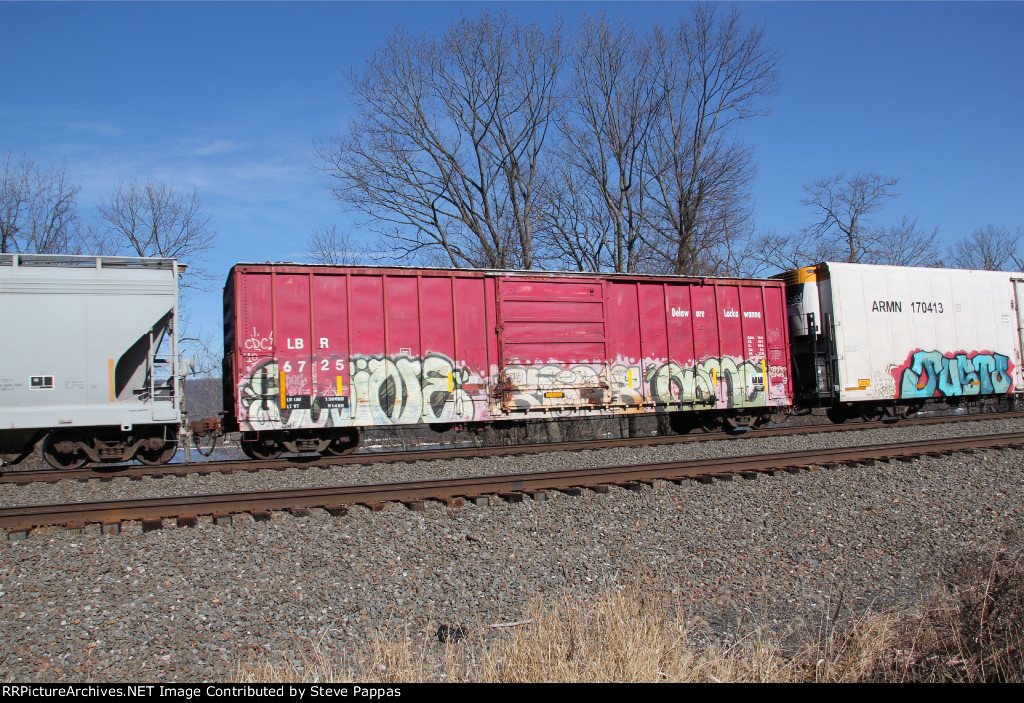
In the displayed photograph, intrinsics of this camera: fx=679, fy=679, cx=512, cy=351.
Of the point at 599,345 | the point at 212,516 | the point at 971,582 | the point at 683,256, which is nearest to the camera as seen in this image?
the point at 971,582

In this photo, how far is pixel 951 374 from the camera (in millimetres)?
16031

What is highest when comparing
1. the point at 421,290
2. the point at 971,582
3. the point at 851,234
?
the point at 851,234

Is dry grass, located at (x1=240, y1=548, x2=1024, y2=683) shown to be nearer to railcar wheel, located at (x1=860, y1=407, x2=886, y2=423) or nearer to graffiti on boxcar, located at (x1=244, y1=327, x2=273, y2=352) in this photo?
graffiti on boxcar, located at (x1=244, y1=327, x2=273, y2=352)

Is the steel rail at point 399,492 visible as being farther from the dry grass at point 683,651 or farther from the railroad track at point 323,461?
the dry grass at point 683,651

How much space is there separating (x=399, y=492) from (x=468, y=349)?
490cm

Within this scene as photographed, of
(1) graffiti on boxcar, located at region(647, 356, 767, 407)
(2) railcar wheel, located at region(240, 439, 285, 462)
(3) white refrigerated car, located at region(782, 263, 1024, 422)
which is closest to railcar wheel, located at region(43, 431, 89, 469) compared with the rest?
(2) railcar wheel, located at region(240, 439, 285, 462)

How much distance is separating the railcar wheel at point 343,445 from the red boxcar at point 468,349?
40mm

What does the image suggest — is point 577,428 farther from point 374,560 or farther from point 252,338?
point 374,560

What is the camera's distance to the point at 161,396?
10438 millimetres

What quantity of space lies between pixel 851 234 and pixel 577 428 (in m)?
23.2

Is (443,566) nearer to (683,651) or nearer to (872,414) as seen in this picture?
(683,651)

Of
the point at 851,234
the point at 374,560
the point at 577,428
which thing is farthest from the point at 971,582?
the point at 851,234

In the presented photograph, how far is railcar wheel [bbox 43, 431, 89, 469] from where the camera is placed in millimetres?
10164

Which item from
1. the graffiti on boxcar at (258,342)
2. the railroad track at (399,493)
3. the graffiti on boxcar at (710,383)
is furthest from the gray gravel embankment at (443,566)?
the graffiti on boxcar at (710,383)
